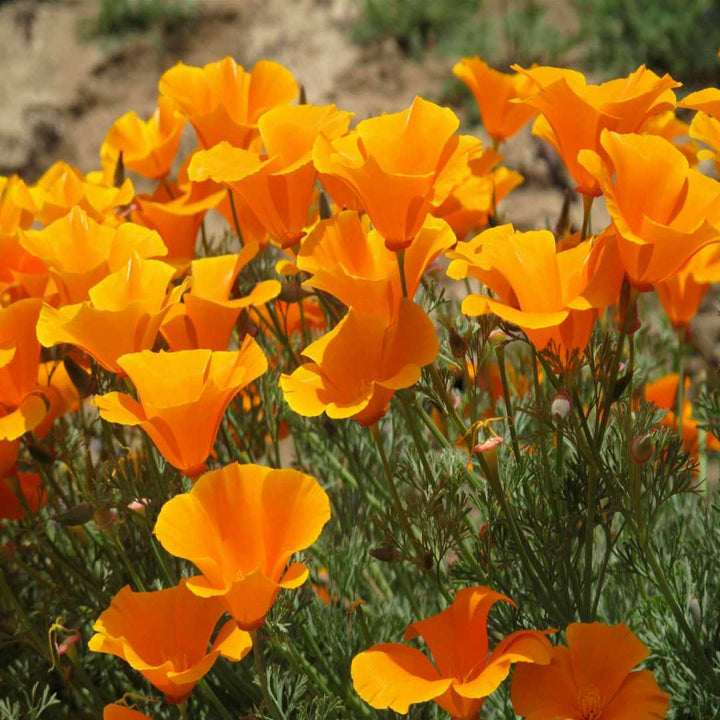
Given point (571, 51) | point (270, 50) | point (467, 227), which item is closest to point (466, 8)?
point (571, 51)

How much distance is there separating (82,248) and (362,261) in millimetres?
412

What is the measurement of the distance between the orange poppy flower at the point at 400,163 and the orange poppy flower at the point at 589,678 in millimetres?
440

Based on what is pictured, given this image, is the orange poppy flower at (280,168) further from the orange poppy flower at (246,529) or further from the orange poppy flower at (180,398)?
the orange poppy flower at (246,529)

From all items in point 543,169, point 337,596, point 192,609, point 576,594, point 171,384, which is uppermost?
point 171,384

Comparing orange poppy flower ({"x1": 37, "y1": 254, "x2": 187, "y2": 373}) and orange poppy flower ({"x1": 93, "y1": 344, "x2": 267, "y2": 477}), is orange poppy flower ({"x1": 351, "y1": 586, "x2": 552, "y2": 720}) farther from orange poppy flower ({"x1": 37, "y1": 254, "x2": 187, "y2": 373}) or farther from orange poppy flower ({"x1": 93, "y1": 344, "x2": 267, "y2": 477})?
orange poppy flower ({"x1": 37, "y1": 254, "x2": 187, "y2": 373})

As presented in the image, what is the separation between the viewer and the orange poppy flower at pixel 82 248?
1.36 meters

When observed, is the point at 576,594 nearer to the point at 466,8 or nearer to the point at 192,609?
the point at 192,609

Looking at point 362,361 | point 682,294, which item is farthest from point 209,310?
point 682,294

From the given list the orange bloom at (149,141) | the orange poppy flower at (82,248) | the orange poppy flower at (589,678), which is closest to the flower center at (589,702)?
the orange poppy flower at (589,678)

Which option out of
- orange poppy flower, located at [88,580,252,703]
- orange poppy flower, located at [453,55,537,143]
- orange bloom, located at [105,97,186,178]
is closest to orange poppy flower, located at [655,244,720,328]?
orange poppy flower, located at [453,55,537,143]

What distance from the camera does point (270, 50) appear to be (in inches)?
162

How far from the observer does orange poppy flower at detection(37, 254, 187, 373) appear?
1183 millimetres

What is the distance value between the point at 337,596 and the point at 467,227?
59 cm

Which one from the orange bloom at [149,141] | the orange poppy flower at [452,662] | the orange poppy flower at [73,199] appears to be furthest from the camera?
the orange bloom at [149,141]
